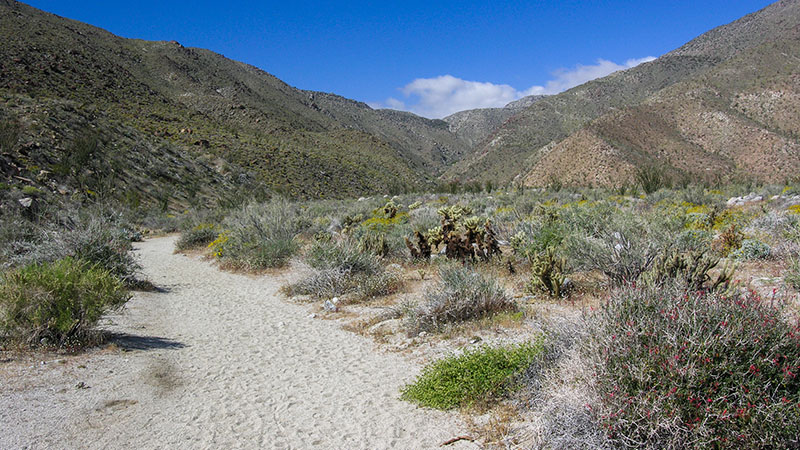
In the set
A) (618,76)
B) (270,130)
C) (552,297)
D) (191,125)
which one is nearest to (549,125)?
(618,76)

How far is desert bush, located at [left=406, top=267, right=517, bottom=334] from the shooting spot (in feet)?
20.7

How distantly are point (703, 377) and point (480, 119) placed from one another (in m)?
155

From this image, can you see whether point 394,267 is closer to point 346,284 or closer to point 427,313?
A: point 346,284

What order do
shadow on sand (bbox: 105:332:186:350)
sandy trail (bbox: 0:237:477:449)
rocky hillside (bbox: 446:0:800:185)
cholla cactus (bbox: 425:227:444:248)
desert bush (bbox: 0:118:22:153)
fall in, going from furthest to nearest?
rocky hillside (bbox: 446:0:800:185)
desert bush (bbox: 0:118:22:153)
cholla cactus (bbox: 425:227:444:248)
shadow on sand (bbox: 105:332:186:350)
sandy trail (bbox: 0:237:477:449)

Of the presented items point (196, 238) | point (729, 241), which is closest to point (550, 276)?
point (729, 241)

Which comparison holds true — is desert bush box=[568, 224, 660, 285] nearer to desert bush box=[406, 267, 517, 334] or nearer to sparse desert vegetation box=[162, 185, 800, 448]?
sparse desert vegetation box=[162, 185, 800, 448]

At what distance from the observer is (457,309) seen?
20.7 ft

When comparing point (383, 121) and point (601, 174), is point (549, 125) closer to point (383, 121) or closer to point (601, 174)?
→ point (601, 174)

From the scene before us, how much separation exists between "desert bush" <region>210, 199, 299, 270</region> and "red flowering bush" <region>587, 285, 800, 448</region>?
404 inches

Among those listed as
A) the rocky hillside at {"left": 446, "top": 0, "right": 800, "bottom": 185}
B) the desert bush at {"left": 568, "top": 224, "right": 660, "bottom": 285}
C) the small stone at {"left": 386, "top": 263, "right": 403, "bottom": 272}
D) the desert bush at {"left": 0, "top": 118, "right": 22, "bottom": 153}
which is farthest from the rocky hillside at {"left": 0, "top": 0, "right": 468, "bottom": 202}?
the desert bush at {"left": 568, "top": 224, "right": 660, "bottom": 285}

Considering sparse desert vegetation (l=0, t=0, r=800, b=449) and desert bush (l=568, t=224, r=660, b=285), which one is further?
desert bush (l=568, t=224, r=660, b=285)

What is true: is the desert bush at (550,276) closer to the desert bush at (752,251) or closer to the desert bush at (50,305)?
the desert bush at (752,251)

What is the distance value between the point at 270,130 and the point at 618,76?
7497cm

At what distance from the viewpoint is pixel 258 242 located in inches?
504
